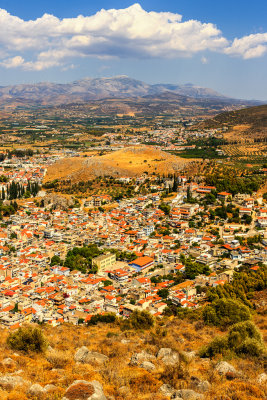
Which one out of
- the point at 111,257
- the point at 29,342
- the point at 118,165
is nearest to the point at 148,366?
the point at 29,342

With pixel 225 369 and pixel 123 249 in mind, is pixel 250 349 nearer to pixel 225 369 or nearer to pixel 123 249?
pixel 225 369

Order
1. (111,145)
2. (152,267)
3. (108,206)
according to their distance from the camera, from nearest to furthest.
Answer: (152,267) < (108,206) < (111,145)

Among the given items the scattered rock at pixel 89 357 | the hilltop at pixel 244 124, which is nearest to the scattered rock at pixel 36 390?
the scattered rock at pixel 89 357

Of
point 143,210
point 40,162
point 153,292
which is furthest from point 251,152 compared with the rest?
point 153,292

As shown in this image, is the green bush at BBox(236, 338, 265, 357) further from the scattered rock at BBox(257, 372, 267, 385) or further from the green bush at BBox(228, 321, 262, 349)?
the scattered rock at BBox(257, 372, 267, 385)

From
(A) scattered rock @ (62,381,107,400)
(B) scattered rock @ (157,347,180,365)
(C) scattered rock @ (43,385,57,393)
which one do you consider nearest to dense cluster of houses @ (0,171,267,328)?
(B) scattered rock @ (157,347,180,365)

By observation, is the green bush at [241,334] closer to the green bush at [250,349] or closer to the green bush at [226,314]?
the green bush at [250,349]

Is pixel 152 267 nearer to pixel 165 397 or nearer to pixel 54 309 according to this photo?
pixel 54 309
